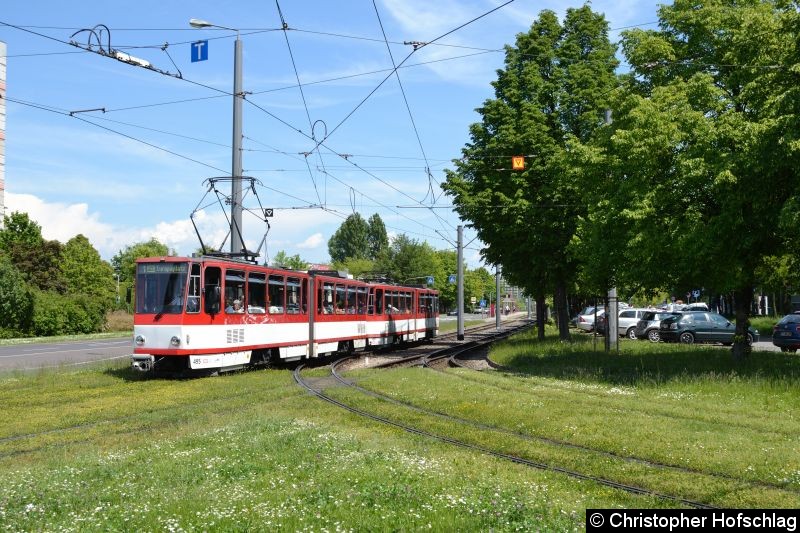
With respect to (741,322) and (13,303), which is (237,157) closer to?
(741,322)

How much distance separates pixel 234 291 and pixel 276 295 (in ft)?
8.34

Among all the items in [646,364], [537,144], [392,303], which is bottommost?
[646,364]

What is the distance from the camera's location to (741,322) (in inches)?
814

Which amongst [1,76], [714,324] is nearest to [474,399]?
[714,324]

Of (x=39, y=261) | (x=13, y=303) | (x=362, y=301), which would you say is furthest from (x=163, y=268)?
(x=39, y=261)

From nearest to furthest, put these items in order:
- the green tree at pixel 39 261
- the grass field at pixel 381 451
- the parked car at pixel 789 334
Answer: the grass field at pixel 381 451 → the parked car at pixel 789 334 → the green tree at pixel 39 261

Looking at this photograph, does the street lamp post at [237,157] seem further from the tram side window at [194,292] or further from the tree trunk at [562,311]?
the tree trunk at [562,311]

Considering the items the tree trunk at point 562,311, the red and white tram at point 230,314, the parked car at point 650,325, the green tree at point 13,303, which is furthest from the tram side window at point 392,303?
the green tree at point 13,303

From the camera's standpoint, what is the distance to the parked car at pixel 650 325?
3928 centimetres

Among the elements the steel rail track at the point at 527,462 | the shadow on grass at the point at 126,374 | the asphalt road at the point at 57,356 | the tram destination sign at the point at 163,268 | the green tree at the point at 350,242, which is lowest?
the asphalt road at the point at 57,356

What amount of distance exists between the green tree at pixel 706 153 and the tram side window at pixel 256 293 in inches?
375

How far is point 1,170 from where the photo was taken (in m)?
58.3

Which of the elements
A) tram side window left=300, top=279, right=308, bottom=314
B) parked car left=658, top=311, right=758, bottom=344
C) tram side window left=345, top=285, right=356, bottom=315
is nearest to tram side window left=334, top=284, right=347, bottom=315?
tram side window left=345, top=285, right=356, bottom=315

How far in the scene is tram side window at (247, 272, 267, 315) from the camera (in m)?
21.5
